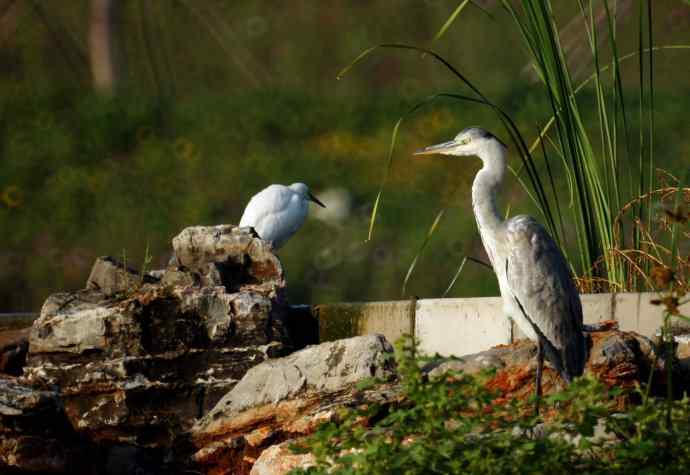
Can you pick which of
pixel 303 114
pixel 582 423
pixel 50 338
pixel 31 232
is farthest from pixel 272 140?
pixel 582 423

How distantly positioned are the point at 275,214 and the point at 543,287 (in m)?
4.33

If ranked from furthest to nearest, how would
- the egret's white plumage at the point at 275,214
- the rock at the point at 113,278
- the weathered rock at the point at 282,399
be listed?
1. the egret's white plumage at the point at 275,214
2. the rock at the point at 113,278
3. the weathered rock at the point at 282,399

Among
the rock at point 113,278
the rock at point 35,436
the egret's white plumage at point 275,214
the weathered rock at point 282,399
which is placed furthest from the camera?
the egret's white plumage at point 275,214

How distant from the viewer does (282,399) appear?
201 inches

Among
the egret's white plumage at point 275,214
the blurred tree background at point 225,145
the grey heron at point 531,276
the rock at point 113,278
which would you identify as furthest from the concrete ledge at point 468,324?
the blurred tree background at point 225,145

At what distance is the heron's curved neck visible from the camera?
220 inches

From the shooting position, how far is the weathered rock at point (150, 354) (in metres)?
5.89

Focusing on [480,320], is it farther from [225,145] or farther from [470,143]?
[225,145]

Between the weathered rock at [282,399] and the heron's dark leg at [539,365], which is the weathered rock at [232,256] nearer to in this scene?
the weathered rock at [282,399]

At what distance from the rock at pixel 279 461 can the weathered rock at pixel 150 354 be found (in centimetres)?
118

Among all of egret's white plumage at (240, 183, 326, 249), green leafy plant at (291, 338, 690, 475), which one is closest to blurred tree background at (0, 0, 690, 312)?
egret's white plumage at (240, 183, 326, 249)

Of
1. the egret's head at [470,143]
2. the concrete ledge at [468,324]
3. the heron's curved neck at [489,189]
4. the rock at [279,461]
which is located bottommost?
the rock at [279,461]

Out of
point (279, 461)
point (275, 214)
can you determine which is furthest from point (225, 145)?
point (279, 461)

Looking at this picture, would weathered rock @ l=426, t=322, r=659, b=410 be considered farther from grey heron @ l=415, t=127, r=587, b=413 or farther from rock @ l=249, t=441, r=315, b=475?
rock @ l=249, t=441, r=315, b=475
